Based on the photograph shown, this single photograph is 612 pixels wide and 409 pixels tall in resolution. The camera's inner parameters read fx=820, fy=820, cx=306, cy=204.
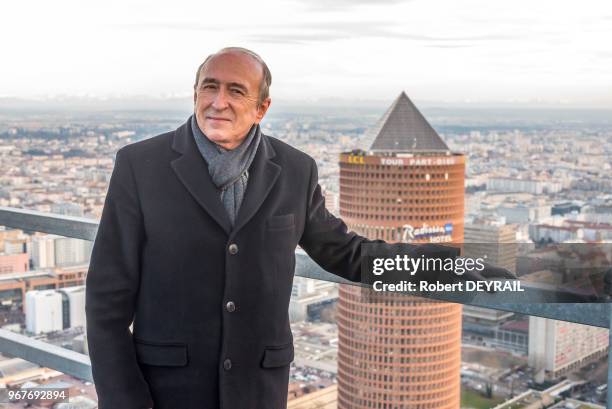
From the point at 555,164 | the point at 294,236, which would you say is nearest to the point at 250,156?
the point at 294,236

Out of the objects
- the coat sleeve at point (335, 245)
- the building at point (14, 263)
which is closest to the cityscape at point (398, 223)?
the building at point (14, 263)

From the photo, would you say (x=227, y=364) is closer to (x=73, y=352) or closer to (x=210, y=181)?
(x=210, y=181)

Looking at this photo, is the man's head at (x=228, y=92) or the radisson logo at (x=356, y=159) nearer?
the man's head at (x=228, y=92)

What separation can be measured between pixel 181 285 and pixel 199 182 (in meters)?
0.19

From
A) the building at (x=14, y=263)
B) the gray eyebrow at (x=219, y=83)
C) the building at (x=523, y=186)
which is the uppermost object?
the gray eyebrow at (x=219, y=83)

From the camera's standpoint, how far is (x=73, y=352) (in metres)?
2.39

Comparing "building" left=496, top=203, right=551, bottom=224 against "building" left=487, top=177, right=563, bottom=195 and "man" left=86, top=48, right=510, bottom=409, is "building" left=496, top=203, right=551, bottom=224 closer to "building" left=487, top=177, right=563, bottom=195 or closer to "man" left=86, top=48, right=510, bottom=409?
"building" left=487, top=177, right=563, bottom=195

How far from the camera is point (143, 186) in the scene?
4.97 ft

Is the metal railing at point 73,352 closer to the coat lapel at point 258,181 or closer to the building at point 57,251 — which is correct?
the building at point 57,251

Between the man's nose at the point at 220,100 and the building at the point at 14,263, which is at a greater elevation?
the man's nose at the point at 220,100

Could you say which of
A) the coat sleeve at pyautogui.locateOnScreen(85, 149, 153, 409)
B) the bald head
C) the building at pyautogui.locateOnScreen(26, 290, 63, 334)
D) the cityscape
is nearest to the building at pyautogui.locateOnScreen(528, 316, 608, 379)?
the cityscape

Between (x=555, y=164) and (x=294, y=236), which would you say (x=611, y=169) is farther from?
(x=294, y=236)

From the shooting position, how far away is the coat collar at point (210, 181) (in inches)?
60.0

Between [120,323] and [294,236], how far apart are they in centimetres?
38
